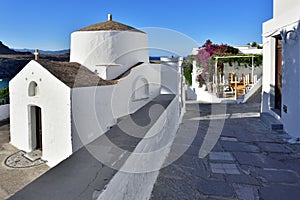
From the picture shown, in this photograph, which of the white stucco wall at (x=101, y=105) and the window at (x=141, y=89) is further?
the window at (x=141, y=89)

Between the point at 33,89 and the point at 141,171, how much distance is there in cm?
972

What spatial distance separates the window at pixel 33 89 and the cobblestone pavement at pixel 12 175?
3.03 metres

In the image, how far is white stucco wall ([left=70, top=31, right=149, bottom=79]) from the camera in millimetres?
13836

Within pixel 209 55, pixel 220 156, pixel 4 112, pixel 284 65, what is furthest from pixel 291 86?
pixel 4 112

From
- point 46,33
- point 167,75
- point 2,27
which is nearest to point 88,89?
point 167,75

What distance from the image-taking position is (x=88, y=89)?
10.9 meters

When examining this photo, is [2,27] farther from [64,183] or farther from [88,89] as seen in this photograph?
[64,183]

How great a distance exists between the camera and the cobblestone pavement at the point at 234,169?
4.60m

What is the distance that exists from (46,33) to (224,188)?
27.9 m

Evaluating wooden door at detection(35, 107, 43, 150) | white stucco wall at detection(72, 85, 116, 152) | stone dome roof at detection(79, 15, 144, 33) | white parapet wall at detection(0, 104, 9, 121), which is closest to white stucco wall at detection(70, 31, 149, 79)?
stone dome roof at detection(79, 15, 144, 33)

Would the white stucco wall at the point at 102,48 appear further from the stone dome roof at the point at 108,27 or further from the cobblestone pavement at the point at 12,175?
the cobblestone pavement at the point at 12,175

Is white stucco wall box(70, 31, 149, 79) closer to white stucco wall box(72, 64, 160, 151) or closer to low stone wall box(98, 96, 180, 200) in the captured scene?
white stucco wall box(72, 64, 160, 151)

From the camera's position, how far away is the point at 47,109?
35.8 ft

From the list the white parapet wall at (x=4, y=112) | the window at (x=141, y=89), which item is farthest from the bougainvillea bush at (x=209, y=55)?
the white parapet wall at (x=4, y=112)
